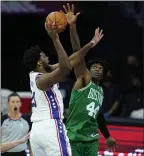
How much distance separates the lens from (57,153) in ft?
23.6

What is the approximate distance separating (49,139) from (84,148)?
1.07 m

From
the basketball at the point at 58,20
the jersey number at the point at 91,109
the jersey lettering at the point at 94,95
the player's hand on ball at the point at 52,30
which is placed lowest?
the jersey number at the point at 91,109

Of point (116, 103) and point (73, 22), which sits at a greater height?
point (73, 22)

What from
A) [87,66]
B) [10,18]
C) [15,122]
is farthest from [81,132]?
[10,18]

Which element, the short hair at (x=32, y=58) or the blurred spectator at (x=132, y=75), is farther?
the blurred spectator at (x=132, y=75)

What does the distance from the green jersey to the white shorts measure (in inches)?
31.6

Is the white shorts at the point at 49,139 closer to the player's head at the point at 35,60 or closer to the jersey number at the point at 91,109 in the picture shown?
the player's head at the point at 35,60

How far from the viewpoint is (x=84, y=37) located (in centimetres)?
1336

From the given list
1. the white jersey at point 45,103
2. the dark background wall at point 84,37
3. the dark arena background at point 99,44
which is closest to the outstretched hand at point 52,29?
the white jersey at point 45,103

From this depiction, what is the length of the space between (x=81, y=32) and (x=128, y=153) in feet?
12.7

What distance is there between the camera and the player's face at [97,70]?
8312 millimetres

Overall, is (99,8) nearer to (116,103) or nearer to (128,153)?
(116,103)

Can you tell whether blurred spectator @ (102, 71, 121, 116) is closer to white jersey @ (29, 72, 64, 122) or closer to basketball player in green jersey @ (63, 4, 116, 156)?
basketball player in green jersey @ (63, 4, 116, 156)

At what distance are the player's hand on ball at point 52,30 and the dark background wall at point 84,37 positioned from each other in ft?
18.8
